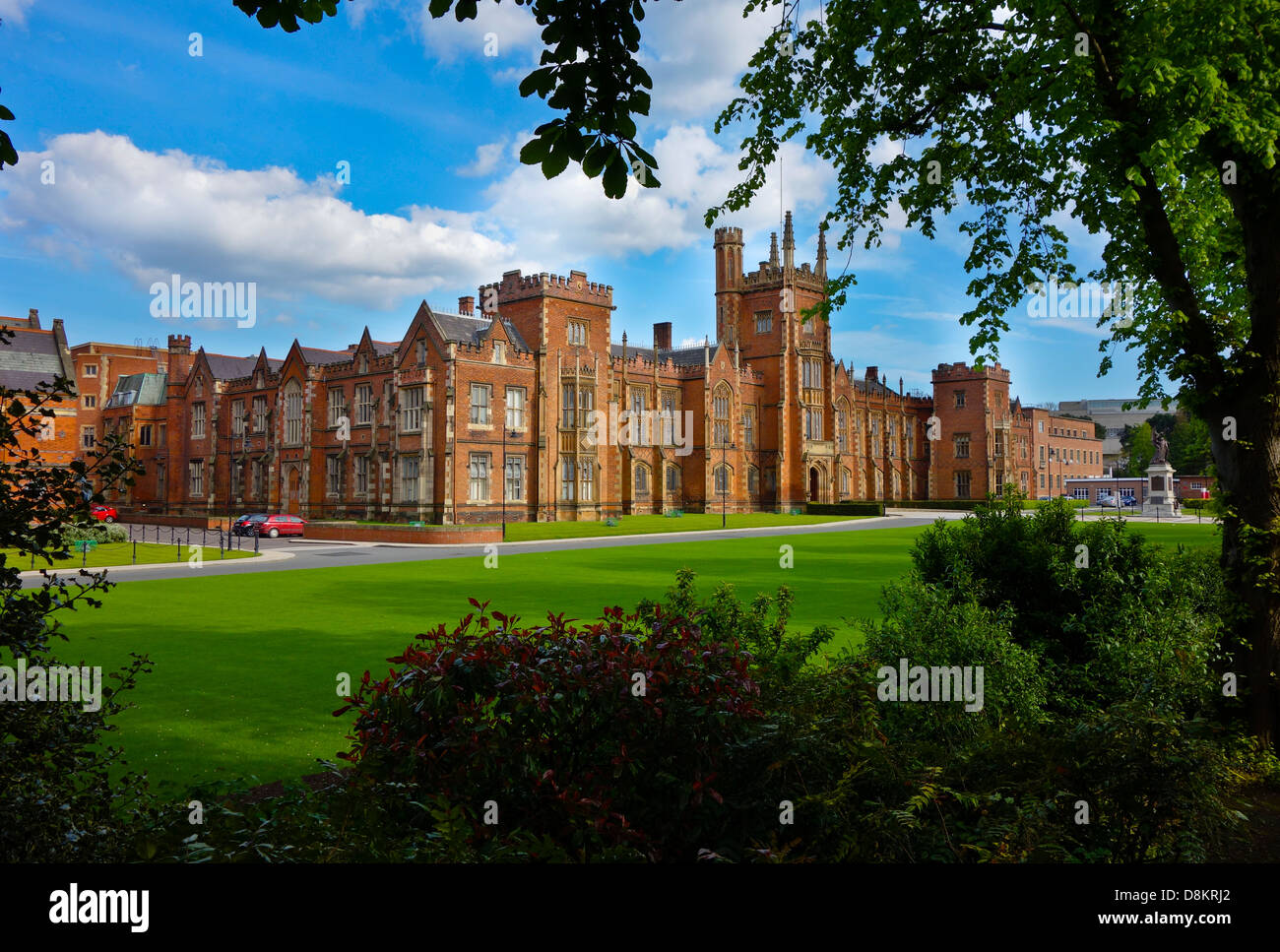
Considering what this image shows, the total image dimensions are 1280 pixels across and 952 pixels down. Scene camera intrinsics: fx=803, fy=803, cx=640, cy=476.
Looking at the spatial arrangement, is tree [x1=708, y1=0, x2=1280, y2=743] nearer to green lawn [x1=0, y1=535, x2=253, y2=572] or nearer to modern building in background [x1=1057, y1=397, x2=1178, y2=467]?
green lawn [x1=0, y1=535, x2=253, y2=572]

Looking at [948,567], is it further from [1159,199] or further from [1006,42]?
[1006,42]

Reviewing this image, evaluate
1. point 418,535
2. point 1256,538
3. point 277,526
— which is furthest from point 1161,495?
point 1256,538

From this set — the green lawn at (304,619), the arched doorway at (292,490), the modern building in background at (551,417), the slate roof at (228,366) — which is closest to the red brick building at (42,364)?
the modern building in background at (551,417)

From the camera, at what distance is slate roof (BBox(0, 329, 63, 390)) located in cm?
5247

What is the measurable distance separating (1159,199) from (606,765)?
7772 millimetres

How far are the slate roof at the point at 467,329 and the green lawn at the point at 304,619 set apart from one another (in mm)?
21609

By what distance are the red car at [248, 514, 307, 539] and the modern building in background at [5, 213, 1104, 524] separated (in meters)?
5.56

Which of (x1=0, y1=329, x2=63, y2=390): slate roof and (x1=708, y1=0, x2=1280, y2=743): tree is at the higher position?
(x1=0, y1=329, x2=63, y2=390): slate roof

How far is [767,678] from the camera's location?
584cm

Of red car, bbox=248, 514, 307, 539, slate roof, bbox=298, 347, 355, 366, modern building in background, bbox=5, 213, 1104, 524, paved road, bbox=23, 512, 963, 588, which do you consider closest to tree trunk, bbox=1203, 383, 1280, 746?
paved road, bbox=23, 512, 963, 588

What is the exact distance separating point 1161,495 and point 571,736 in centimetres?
7350

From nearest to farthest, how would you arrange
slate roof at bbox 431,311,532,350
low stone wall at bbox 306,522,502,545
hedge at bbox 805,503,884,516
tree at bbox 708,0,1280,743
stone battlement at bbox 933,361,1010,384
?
1. tree at bbox 708,0,1280,743
2. low stone wall at bbox 306,522,502,545
3. slate roof at bbox 431,311,532,350
4. hedge at bbox 805,503,884,516
5. stone battlement at bbox 933,361,1010,384

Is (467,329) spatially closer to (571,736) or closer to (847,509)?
(847,509)
